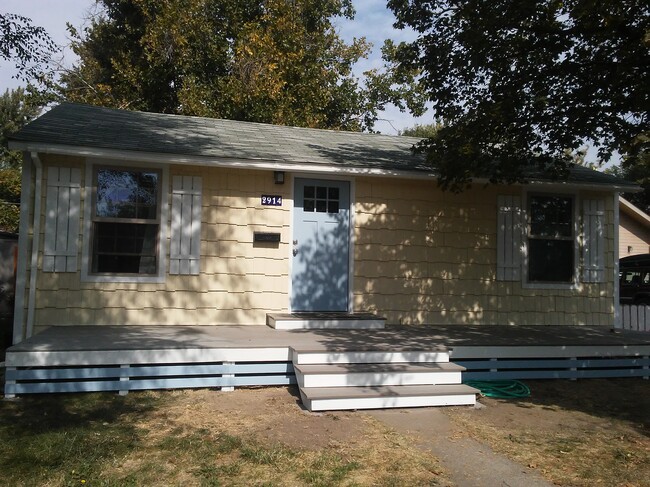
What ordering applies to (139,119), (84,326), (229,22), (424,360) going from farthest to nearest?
1. (229,22)
2. (139,119)
3. (84,326)
4. (424,360)

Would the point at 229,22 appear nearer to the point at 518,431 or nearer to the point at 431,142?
the point at 431,142

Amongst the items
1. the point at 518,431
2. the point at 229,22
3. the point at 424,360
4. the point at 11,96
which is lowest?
the point at 518,431

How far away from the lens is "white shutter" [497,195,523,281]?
895 cm

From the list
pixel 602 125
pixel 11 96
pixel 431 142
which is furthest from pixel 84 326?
pixel 11 96

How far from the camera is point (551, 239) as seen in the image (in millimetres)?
9180

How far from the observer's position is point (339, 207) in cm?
839

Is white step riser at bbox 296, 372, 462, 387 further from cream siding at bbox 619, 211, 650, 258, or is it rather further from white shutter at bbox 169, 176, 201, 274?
cream siding at bbox 619, 211, 650, 258

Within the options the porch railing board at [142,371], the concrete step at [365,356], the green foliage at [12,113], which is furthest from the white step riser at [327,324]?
the green foliage at [12,113]

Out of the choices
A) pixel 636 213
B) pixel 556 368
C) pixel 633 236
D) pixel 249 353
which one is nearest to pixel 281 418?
pixel 249 353

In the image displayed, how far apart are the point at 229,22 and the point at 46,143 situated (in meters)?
12.8

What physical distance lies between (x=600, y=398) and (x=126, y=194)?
6460 millimetres

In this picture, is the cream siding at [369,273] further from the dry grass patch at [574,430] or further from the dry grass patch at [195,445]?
the dry grass patch at [574,430]

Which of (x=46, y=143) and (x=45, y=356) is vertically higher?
(x=46, y=143)

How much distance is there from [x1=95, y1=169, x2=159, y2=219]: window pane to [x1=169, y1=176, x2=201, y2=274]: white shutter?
29cm
